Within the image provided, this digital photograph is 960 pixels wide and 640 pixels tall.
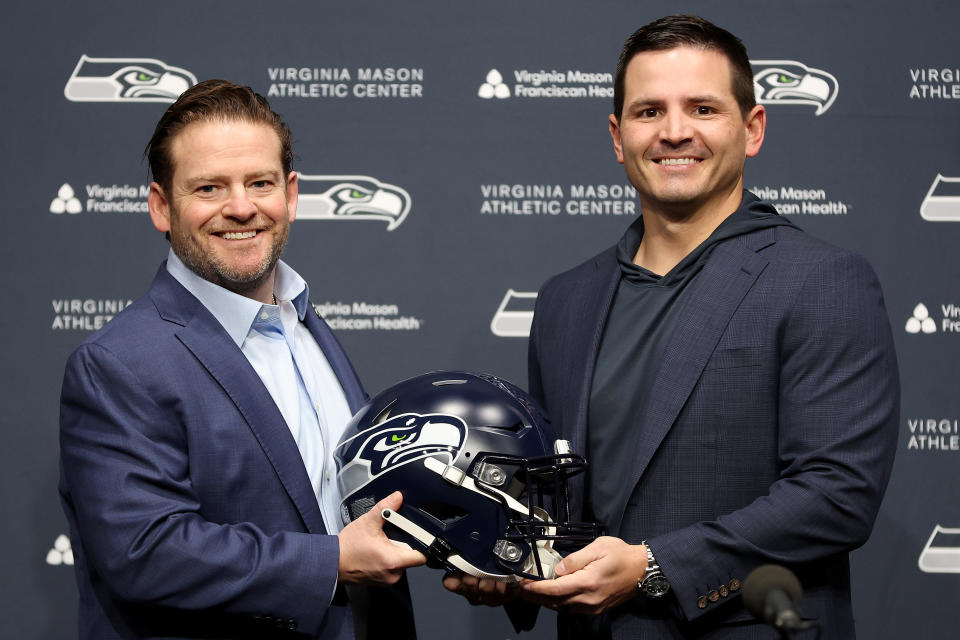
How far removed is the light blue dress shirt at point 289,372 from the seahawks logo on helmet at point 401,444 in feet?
0.42

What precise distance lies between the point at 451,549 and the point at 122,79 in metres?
2.47

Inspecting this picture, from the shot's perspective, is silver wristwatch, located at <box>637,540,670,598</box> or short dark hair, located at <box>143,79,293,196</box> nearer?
silver wristwatch, located at <box>637,540,670,598</box>

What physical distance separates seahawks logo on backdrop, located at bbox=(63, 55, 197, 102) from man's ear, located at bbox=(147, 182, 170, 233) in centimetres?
141

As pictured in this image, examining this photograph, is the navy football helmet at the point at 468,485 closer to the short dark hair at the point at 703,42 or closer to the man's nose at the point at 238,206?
the man's nose at the point at 238,206

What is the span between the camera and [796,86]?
3.66 m

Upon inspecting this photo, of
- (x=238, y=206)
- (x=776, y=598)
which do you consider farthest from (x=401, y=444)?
(x=776, y=598)

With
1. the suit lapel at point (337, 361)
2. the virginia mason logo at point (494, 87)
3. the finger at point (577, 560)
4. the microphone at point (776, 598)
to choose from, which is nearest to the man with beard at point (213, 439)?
the suit lapel at point (337, 361)

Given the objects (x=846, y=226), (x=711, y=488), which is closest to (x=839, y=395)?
(x=711, y=488)

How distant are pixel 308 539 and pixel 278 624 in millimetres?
202

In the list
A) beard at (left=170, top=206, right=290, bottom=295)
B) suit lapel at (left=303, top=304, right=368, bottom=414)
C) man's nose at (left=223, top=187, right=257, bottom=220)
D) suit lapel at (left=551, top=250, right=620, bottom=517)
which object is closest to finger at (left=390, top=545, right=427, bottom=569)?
suit lapel at (left=551, top=250, right=620, bottom=517)

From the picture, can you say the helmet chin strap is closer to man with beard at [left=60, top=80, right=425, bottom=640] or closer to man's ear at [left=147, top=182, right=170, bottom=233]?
man with beard at [left=60, top=80, right=425, bottom=640]

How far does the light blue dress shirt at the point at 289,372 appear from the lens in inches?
92.0

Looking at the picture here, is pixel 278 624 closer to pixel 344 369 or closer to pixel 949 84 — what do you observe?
pixel 344 369

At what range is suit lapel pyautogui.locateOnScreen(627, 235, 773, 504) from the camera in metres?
2.23
